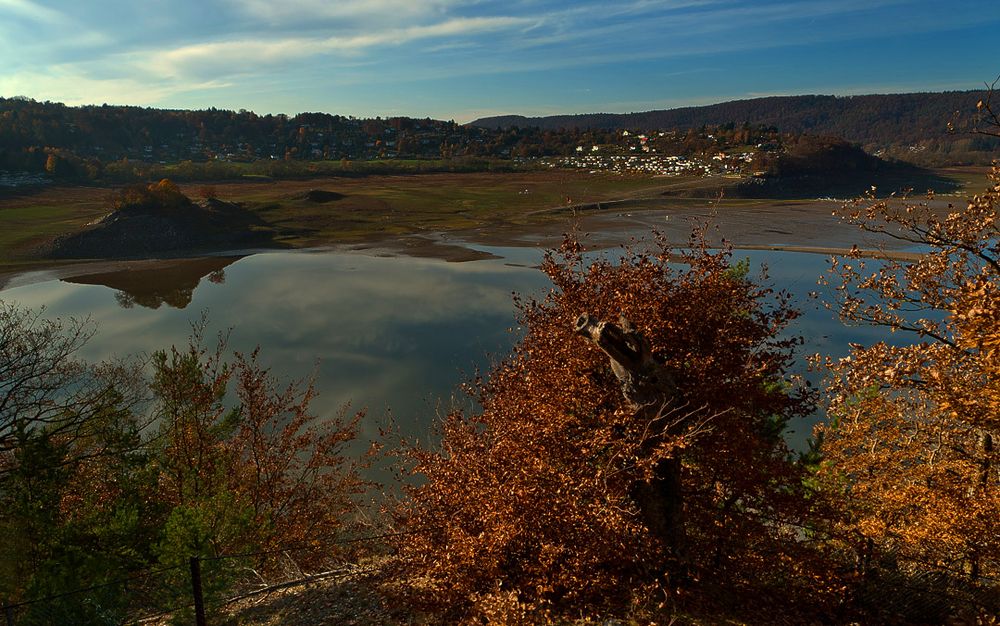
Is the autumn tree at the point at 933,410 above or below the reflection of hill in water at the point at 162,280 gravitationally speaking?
above

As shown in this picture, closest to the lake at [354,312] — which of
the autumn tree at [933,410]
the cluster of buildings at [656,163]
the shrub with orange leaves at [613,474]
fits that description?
the shrub with orange leaves at [613,474]

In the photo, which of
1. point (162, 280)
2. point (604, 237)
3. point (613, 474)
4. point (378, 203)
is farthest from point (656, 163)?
point (613, 474)

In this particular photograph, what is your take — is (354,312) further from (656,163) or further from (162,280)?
(656,163)

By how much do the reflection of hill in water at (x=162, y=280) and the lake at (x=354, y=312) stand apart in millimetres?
155

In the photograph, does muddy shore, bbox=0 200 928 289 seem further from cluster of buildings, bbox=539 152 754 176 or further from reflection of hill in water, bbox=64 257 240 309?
cluster of buildings, bbox=539 152 754 176

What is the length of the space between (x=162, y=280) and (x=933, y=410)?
60.0 m

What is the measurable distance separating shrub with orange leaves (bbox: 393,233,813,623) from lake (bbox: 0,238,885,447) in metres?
9.23

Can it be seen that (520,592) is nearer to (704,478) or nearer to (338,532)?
(704,478)

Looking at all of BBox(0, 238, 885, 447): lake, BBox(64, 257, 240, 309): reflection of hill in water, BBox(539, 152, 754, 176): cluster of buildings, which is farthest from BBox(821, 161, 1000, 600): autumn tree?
BBox(539, 152, 754, 176): cluster of buildings

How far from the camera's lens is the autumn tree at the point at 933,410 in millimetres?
8656

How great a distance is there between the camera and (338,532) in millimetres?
19469

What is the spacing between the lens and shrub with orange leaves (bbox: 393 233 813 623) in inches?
344

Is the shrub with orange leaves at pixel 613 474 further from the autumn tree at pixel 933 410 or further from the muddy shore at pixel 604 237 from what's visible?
the muddy shore at pixel 604 237

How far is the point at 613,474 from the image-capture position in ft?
28.5
